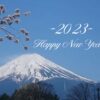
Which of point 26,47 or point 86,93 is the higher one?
point 86,93

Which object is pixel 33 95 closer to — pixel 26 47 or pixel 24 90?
pixel 24 90

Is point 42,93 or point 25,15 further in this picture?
point 42,93

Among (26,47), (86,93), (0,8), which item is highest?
(86,93)

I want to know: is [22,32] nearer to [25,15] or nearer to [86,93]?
[25,15]

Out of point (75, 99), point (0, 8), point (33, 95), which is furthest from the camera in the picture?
point (75, 99)

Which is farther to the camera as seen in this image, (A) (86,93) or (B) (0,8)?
(A) (86,93)

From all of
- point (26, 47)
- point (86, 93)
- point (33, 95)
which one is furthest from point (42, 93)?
point (26, 47)

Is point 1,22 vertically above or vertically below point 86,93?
below

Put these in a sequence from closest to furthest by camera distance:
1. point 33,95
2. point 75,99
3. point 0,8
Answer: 1. point 0,8
2. point 33,95
3. point 75,99

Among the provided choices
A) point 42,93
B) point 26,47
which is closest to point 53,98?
point 42,93
